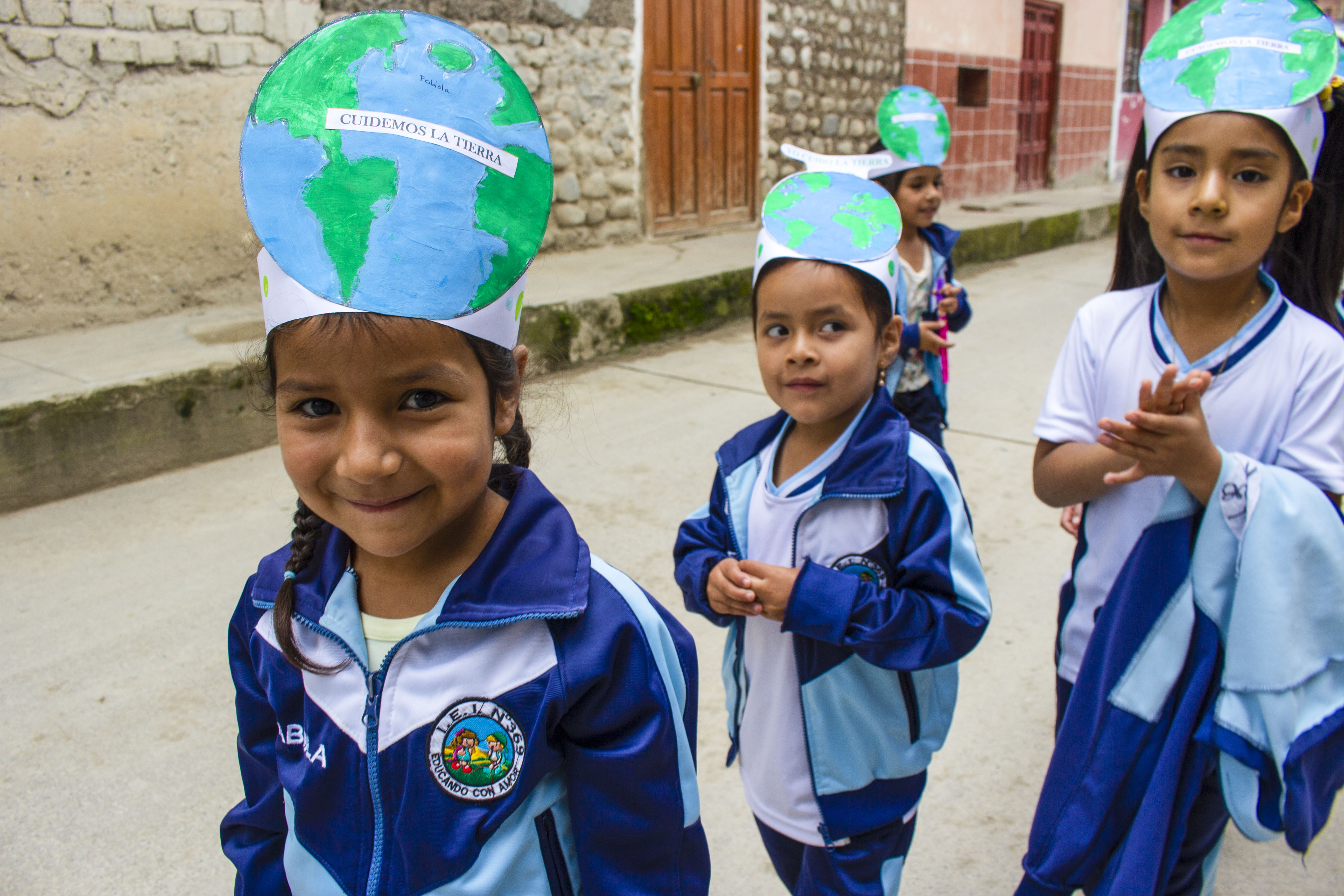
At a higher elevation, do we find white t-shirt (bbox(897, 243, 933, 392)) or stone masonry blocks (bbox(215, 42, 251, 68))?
stone masonry blocks (bbox(215, 42, 251, 68))

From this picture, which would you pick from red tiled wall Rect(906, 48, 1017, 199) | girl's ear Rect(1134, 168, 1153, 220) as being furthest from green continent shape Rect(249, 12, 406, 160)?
red tiled wall Rect(906, 48, 1017, 199)

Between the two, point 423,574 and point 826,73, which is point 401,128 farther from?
point 826,73

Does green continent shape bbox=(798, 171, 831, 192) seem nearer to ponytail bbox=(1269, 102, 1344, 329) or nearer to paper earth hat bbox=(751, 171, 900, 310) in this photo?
paper earth hat bbox=(751, 171, 900, 310)

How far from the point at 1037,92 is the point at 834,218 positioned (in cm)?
1285

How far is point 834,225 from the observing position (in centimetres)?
154

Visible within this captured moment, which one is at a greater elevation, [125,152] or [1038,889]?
[125,152]

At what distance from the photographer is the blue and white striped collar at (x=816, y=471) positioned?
5.04 feet

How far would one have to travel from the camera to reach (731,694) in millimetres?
1656

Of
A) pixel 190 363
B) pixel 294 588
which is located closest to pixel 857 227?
pixel 294 588

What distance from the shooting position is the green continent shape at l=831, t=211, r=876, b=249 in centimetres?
153

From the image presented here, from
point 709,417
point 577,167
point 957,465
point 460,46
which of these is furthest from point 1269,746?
point 577,167

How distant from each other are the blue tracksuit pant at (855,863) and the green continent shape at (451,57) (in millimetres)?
1218

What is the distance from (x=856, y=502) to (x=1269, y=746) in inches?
24.4

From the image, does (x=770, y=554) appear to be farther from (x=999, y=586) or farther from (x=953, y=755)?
(x=999, y=586)
